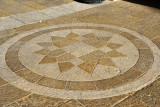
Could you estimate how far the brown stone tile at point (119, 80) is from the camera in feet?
13.7

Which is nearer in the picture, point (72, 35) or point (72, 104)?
point (72, 104)

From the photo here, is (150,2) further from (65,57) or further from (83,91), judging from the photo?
(83,91)

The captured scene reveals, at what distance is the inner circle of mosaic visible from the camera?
4340mm

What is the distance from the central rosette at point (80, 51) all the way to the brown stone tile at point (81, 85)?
40 cm

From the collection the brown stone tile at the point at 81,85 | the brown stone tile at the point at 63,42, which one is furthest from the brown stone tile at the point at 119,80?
the brown stone tile at the point at 63,42

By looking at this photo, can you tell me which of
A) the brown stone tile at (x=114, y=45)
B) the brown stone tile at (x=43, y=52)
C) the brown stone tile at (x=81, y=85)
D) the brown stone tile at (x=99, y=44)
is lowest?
the brown stone tile at (x=81, y=85)

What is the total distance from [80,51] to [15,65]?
1.55 metres

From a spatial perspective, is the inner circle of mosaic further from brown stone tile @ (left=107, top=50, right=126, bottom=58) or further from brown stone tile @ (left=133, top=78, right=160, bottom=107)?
brown stone tile @ (left=133, top=78, right=160, bottom=107)

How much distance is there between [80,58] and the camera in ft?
16.6

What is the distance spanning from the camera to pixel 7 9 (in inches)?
345

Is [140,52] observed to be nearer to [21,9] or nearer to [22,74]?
[22,74]

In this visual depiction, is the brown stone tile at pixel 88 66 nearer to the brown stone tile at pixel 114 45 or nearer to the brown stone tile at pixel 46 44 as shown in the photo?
the brown stone tile at pixel 114 45

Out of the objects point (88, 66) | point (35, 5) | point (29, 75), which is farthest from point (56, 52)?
point (35, 5)

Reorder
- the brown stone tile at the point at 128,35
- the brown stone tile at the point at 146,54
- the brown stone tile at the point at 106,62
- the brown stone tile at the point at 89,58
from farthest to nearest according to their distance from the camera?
the brown stone tile at the point at 128,35 < the brown stone tile at the point at 146,54 < the brown stone tile at the point at 89,58 < the brown stone tile at the point at 106,62
